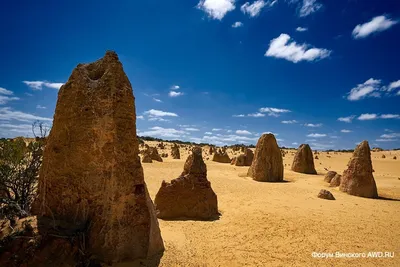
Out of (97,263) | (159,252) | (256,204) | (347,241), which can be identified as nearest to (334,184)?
(256,204)

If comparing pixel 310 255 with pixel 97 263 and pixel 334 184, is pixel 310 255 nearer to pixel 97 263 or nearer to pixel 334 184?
pixel 97 263

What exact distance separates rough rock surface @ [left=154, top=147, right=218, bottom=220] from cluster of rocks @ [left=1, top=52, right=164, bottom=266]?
2779mm

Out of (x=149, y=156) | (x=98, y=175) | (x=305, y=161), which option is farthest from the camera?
(x=149, y=156)

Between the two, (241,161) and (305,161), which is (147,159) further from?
(305,161)

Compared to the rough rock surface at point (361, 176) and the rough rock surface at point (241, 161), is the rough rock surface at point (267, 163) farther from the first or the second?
the rough rock surface at point (241, 161)

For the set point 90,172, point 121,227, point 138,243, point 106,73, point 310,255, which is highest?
point 106,73

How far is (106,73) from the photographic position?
14.0ft

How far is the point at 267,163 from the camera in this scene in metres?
14.8

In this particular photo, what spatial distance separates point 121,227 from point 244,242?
264 cm

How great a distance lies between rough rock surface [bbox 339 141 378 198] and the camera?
1099cm

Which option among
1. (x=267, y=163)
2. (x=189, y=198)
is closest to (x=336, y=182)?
(x=267, y=163)

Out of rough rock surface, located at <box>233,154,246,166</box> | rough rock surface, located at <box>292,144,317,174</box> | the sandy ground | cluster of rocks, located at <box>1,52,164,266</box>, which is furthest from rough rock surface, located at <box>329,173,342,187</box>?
cluster of rocks, located at <box>1,52,164,266</box>

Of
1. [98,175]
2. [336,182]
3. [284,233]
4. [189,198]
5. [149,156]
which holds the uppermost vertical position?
[149,156]

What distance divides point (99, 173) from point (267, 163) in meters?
11.9
